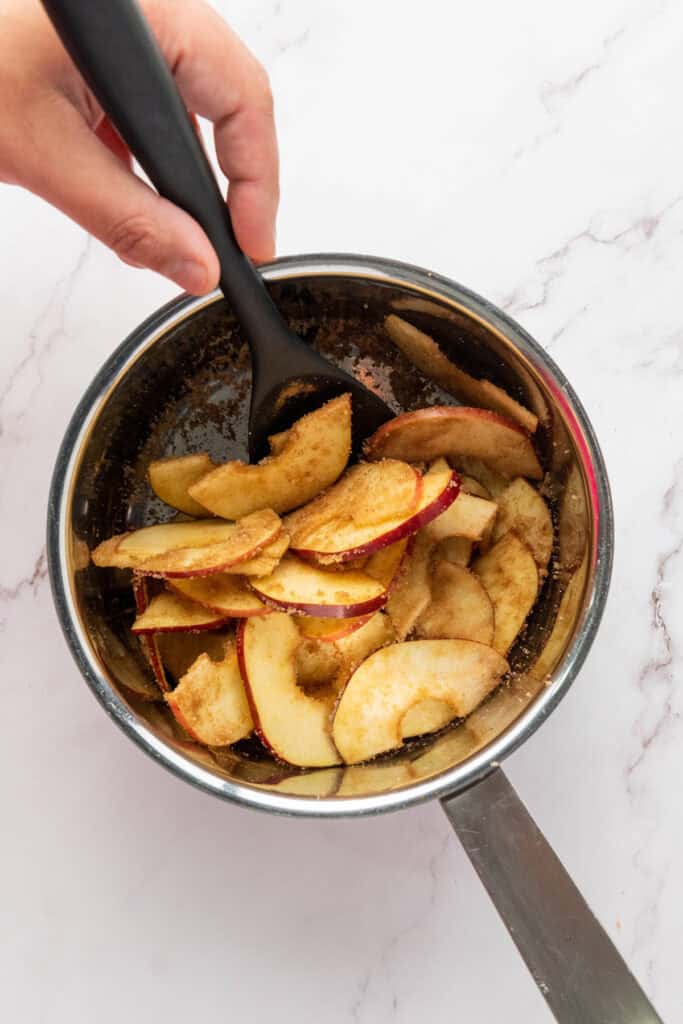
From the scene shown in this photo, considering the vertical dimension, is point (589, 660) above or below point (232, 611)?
below

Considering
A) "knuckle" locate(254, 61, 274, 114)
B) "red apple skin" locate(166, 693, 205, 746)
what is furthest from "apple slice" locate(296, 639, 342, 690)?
"knuckle" locate(254, 61, 274, 114)

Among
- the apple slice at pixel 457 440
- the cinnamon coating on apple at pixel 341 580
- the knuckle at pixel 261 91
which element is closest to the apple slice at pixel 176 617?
the cinnamon coating on apple at pixel 341 580

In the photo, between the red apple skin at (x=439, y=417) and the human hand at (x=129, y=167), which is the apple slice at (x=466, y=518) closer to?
the red apple skin at (x=439, y=417)

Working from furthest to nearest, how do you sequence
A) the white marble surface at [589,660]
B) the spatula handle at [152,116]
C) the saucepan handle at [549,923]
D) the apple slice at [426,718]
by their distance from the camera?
the white marble surface at [589,660]
the apple slice at [426,718]
the saucepan handle at [549,923]
the spatula handle at [152,116]

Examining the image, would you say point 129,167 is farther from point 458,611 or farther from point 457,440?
point 458,611

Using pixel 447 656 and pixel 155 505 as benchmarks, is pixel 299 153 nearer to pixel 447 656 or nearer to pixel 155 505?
pixel 155 505

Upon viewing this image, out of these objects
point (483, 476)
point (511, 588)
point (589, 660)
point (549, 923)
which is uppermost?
point (483, 476)

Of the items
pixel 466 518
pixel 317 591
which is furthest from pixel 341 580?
pixel 466 518
